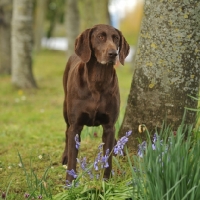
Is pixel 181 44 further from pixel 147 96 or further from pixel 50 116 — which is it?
pixel 50 116

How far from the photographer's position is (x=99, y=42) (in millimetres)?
4250

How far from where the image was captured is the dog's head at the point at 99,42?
415cm

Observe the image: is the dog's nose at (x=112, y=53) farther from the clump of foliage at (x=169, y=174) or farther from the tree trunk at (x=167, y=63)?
the clump of foliage at (x=169, y=174)

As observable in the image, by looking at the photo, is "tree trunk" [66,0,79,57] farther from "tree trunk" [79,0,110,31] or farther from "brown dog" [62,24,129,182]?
"brown dog" [62,24,129,182]

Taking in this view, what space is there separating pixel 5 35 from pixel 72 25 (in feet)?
10.6

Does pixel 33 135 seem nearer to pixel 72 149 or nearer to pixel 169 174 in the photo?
pixel 72 149

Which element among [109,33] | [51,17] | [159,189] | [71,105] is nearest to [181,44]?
[109,33]

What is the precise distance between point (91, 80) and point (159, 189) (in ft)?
5.14

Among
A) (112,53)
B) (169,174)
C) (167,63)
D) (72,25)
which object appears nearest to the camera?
(169,174)

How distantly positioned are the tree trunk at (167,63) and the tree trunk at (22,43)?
21.0ft

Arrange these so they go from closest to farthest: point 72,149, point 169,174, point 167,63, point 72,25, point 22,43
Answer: point 169,174 < point 72,149 < point 167,63 < point 22,43 < point 72,25

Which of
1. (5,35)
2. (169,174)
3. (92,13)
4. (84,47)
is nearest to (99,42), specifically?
(84,47)

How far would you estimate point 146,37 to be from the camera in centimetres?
491

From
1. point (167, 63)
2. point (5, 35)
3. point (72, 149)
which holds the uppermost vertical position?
point (5, 35)
